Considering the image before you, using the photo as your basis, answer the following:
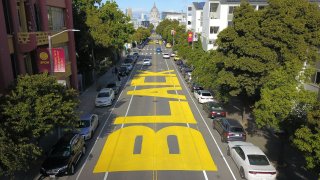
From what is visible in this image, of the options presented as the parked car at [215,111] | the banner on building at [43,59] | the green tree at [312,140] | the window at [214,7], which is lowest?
the parked car at [215,111]

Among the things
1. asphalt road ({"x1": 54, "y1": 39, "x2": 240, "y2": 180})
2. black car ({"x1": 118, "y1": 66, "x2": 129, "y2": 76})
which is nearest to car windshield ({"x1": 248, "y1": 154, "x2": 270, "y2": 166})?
asphalt road ({"x1": 54, "y1": 39, "x2": 240, "y2": 180})

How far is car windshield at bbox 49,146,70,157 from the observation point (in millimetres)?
18406

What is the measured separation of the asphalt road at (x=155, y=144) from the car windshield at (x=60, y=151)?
4.45ft

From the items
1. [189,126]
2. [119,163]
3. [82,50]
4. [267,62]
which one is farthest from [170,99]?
[119,163]

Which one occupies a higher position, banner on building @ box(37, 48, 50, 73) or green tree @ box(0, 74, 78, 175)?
banner on building @ box(37, 48, 50, 73)

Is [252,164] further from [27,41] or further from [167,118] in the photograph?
[27,41]

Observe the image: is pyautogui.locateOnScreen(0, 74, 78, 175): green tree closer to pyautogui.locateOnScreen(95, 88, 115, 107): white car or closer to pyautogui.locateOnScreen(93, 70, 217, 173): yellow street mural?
pyautogui.locateOnScreen(93, 70, 217, 173): yellow street mural

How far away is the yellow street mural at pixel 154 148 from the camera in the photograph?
19.3 meters

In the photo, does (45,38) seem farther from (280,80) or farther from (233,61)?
(280,80)

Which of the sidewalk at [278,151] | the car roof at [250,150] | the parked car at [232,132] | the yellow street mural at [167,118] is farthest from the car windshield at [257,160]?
the yellow street mural at [167,118]

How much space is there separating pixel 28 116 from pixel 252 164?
11779mm

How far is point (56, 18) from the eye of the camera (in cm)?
3105

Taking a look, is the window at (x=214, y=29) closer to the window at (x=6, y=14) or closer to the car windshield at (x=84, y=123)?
the car windshield at (x=84, y=123)

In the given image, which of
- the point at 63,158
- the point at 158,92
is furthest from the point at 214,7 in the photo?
the point at 63,158
